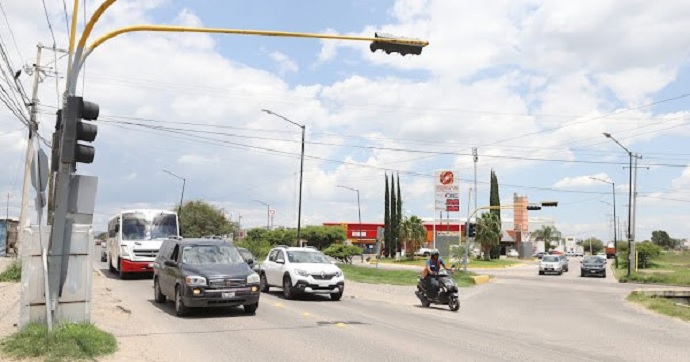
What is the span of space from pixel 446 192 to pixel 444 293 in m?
26.8

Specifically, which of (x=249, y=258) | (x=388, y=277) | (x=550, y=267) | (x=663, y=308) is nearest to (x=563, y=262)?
(x=550, y=267)

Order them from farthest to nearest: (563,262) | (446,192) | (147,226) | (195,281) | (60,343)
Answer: (563,262) < (446,192) < (147,226) < (195,281) < (60,343)

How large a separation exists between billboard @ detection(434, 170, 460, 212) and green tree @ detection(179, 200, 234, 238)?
47.5 meters

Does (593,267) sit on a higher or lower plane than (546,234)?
lower

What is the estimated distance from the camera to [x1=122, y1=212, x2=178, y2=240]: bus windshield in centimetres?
2559

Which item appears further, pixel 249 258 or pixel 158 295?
pixel 249 258

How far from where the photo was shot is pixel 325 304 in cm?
1839

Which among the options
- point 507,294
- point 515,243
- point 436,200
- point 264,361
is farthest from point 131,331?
point 515,243

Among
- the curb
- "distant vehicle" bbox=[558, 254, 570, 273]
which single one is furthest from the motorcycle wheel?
"distant vehicle" bbox=[558, 254, 570, 273]

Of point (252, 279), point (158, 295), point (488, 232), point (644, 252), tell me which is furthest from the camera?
point (488, 232)

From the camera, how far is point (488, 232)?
77.2 meters

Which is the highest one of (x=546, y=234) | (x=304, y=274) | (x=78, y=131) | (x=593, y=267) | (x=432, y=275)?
(x=546, y=234)

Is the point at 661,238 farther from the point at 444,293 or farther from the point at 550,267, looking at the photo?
the point at 444,293

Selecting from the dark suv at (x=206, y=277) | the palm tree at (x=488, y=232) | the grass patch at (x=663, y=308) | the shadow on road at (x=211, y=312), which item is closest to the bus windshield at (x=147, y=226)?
the dark suv at (x=206, y=277)
